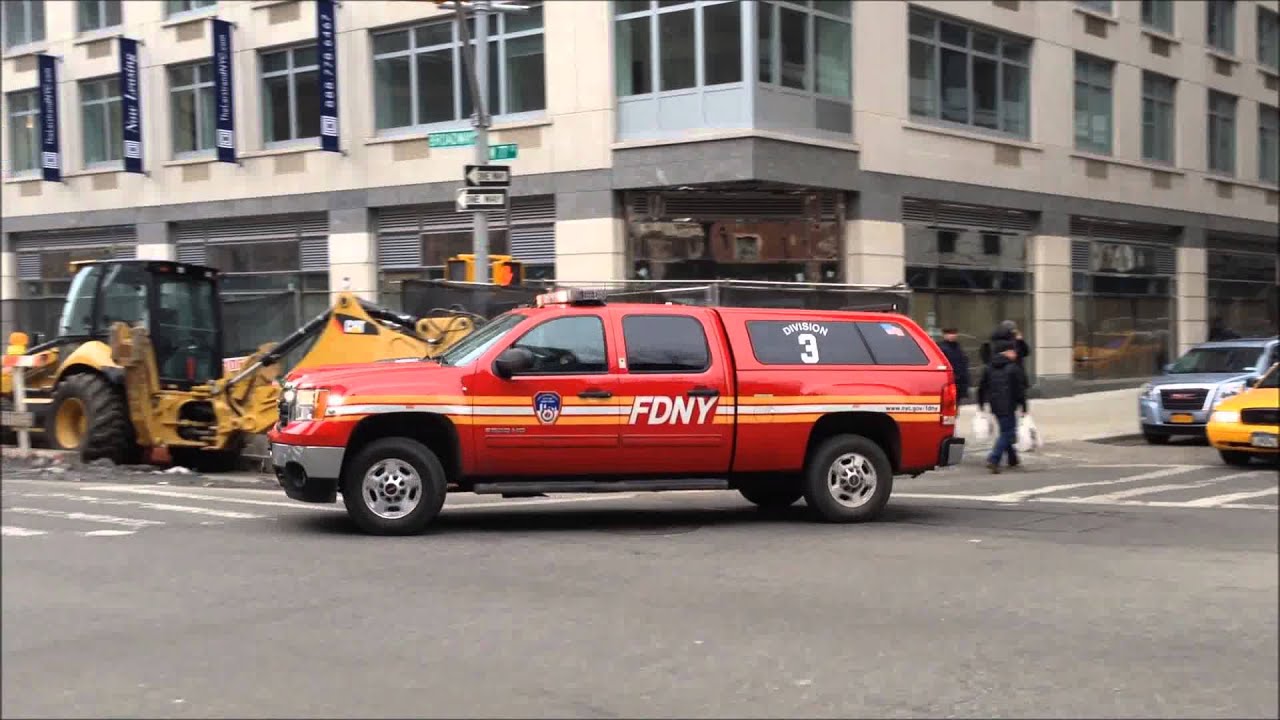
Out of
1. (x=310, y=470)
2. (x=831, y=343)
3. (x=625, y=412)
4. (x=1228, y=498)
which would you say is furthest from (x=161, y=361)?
(x=1228, y=498)

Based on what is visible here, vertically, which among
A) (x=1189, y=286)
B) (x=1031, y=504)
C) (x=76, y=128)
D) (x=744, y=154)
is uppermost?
(x=76, y=128)

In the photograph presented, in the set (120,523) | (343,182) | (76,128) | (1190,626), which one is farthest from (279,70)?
(1190,626)

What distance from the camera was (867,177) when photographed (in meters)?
25.6

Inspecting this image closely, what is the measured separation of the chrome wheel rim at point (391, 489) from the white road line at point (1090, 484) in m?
6.25

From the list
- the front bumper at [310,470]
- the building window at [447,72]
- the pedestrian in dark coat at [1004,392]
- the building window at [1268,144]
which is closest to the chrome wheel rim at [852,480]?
the front bumper at [310,470]

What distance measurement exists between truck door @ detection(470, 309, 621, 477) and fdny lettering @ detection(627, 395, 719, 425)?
189 mm

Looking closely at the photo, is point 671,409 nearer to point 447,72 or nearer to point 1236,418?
point 1236,418

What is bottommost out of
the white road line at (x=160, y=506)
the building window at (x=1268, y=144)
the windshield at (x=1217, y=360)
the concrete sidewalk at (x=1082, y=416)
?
the concrete sidewalk at (x=1082, y=416)

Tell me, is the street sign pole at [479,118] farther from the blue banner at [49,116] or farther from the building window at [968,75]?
the blue banner at [49,116]

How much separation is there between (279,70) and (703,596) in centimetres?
2471

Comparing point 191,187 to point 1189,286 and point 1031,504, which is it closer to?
point 1031,504

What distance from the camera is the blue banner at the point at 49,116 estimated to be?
32781 mm

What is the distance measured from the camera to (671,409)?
35.2 ft

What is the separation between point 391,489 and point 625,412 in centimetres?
198
